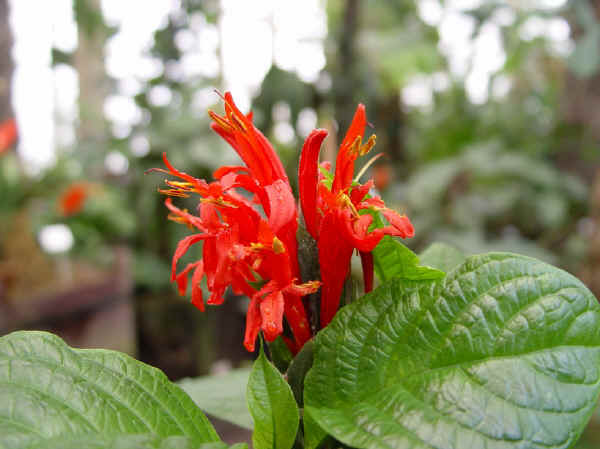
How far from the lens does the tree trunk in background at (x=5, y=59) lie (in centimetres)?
221

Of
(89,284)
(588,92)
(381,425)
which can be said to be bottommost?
(89,284)

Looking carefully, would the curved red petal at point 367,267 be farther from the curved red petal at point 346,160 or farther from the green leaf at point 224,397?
the green leaf at point 224,397

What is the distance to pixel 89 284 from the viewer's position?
200cm

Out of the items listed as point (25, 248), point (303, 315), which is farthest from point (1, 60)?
point (303, 315)

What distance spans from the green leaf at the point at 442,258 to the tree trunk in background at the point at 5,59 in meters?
2.29

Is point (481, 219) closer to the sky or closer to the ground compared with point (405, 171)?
closer to the ground

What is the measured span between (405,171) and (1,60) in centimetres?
198

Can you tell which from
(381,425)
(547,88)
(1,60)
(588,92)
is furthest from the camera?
(547,88)

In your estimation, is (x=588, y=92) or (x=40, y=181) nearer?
(x=588, y=92)

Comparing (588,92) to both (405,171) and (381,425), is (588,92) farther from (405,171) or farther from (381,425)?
(381,425)

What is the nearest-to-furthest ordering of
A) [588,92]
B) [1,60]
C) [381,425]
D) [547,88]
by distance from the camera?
[381,425] → [588,92] → [1,60] → [547,88]

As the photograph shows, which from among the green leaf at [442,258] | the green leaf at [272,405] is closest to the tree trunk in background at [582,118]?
the green leaf at [442,258]

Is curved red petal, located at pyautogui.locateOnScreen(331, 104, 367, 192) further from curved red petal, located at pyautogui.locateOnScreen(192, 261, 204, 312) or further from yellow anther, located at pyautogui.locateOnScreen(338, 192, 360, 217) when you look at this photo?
curved red petal, located at pyautogui.locateOnScreen(192, 261, 204, 312)

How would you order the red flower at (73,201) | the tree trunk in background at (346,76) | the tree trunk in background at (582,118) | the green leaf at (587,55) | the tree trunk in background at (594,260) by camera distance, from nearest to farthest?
the green leaf at (587,55) < the tree trunk in background at (594,260) < the tree trunk in background at (346,76) < the tree trunk in background at (582,118) < the red flower at (73,201)
